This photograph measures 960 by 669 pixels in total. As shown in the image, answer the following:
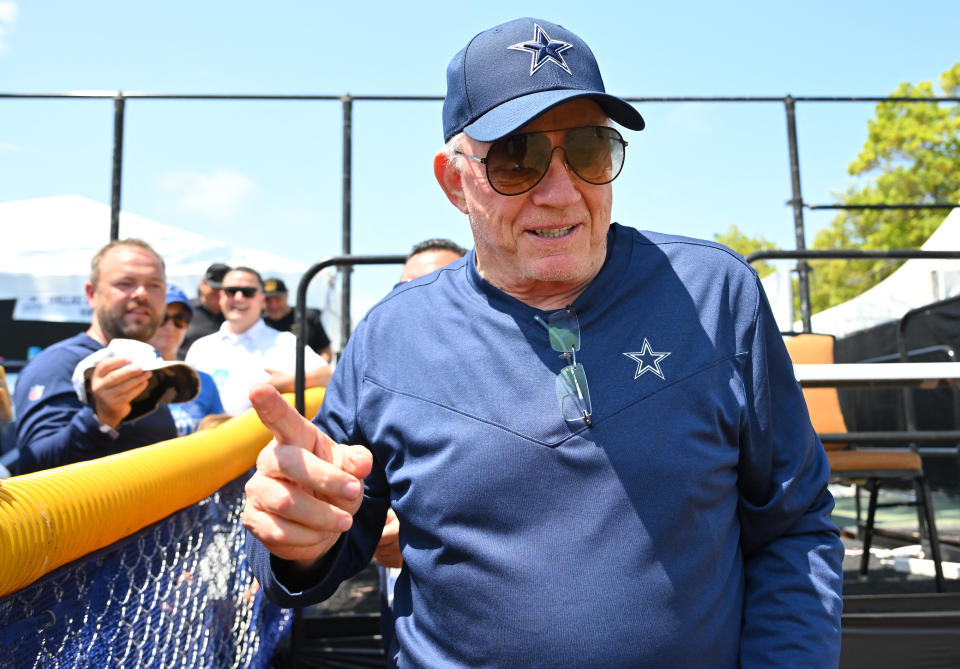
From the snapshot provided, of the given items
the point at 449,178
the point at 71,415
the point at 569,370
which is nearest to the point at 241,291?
the point at 71,415

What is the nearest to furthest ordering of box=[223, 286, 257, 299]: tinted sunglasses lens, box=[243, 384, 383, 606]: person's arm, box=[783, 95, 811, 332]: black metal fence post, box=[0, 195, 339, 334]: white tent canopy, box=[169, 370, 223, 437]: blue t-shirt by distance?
box=[243, 384, 383, 606]: person's arm, box=[169, 370, 223, 437]: blue t-shirt, box=[223, 286, 257, 299]: tinted sunglasses lens, box=[783, 95, 811, 332]: black metal fence post, box=[0, 195, 339, 334]: white tent canopy

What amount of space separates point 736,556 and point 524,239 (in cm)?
69

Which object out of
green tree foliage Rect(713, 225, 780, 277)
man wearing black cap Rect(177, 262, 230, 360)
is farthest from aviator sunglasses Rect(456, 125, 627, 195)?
green tree foliage Rect(713, 225, 780, 277)

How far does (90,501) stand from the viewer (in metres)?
1.12

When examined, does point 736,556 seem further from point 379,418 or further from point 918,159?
point 918,159

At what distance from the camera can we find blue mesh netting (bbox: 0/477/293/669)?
112cm

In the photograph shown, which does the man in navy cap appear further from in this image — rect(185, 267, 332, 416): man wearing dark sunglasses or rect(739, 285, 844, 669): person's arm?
rect(185, 267, 332, 416): man wearing dark sunglasses

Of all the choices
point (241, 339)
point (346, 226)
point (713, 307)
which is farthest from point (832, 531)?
point (346, 226)

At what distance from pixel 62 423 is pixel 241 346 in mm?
1892

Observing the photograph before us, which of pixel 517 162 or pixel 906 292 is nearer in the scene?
pixel 517 162

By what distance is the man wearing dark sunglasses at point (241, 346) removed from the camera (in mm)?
4285

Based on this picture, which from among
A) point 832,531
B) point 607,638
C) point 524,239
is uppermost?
point 524,239

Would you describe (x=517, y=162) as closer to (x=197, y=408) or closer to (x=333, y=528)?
(x=333, y=528)

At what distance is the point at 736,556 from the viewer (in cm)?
129
